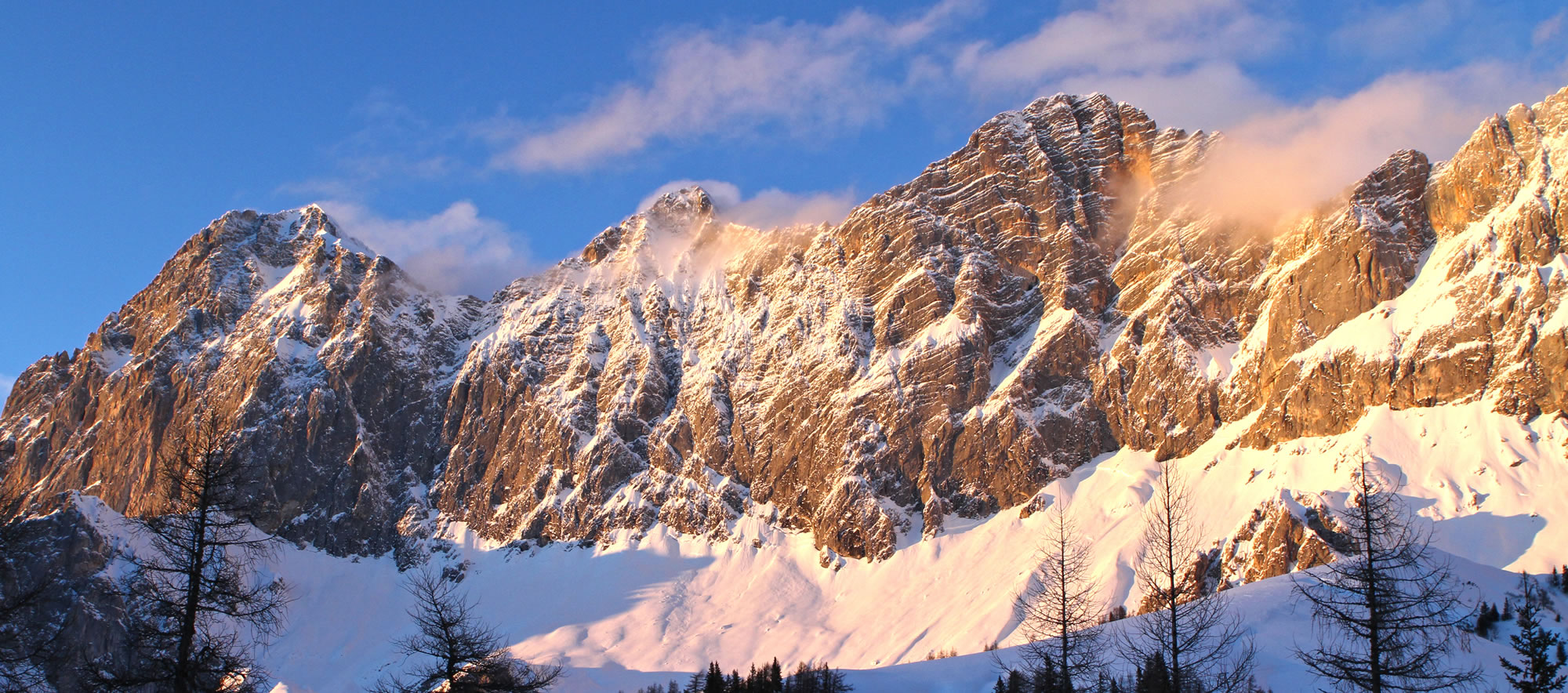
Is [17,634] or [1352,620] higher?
[1352,620]

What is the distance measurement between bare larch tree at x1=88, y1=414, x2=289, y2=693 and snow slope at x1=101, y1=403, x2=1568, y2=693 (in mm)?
120851

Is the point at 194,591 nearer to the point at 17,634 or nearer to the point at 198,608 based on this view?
the point at 198,608

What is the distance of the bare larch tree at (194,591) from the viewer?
76.1 ft

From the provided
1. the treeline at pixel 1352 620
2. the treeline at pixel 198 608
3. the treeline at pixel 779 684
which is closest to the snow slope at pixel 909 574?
the treeline at pixel 779 684

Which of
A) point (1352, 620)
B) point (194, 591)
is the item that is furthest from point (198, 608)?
point (1352, 620)

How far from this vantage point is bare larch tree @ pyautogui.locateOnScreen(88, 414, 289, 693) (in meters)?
23.2

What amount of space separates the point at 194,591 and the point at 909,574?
529 ft

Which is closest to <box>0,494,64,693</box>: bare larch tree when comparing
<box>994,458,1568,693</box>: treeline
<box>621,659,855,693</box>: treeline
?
<box>994,458,1568,693</box>: treeline

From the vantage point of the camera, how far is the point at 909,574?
179750 millimetres

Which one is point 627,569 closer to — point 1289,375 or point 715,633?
point 715,633

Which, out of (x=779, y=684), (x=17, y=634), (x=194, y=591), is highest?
(x=779, y=684)

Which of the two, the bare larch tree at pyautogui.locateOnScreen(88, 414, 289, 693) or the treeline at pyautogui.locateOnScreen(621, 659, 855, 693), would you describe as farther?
the treeline at pyautogui.locateOnScreen(621, 659, 855, 693)

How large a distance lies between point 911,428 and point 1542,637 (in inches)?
6180

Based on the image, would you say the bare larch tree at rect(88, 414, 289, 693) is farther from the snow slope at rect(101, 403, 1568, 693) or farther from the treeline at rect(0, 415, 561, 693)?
the snow slope at rect(101, 403, 1568, 693)
